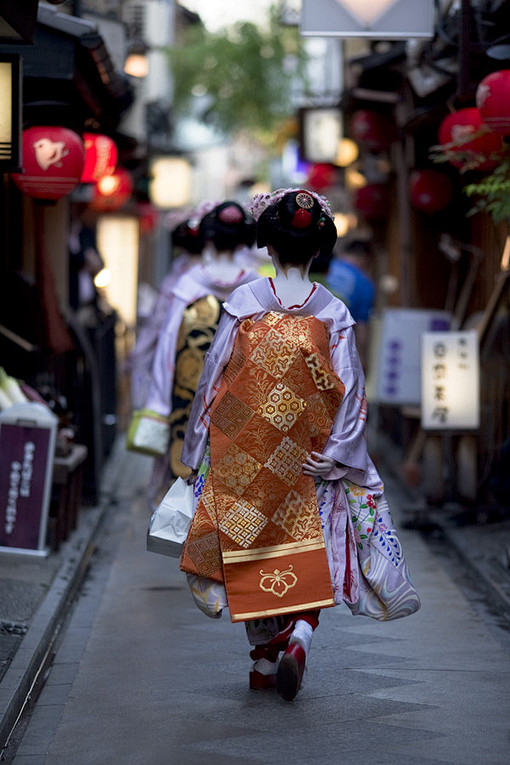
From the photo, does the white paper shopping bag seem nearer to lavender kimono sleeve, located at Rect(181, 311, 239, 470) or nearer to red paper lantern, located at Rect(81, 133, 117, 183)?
lavender kimono sleeve, located at Rect(181, 311, 239, 470)

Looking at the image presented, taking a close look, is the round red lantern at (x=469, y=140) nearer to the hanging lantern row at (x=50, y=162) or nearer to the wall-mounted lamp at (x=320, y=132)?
the hanging lantern row at (x=50, y=162)

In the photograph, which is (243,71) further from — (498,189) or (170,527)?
(170,527)

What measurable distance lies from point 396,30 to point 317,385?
463cm

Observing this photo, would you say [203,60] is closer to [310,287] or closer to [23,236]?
[23,236]

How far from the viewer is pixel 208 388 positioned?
6246 millimetres

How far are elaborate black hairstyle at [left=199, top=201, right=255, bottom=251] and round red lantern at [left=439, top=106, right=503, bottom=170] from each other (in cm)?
179

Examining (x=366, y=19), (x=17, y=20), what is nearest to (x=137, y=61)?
(x=366, y=19)

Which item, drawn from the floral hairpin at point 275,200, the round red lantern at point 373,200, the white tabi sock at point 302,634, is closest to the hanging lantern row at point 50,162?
the floral hairpin at point 275,200

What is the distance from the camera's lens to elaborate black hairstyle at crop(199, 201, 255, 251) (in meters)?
9.05

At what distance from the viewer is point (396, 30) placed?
9.90 metres

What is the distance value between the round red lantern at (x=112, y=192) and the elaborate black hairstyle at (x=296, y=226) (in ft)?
34.9

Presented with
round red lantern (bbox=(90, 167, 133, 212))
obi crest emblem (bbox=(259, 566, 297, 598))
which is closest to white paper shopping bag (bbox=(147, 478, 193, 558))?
obi crest emblem (bbox=(259, 566, 297, 598))

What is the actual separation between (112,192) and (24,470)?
8.87 m

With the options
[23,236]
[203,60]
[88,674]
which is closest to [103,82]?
[23,236]
